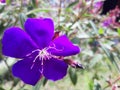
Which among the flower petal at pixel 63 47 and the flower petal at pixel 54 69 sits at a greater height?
the flower petal at pixel 63 47

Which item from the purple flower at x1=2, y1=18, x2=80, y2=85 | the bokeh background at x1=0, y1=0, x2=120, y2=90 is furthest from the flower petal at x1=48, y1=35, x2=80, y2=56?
the bokeh background at x1=0, y1=0, x2=120, y2=90

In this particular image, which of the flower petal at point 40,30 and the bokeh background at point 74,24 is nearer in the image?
the flower petal at point 40,30

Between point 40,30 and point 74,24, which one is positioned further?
point 74,24

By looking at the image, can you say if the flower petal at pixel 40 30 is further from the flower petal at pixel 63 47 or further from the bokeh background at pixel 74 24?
the bokeh background at pixel 74 24

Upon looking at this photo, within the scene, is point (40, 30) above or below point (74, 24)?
above

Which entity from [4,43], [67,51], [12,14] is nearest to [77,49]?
[67,51]

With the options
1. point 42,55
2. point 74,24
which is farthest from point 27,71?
point 74,24

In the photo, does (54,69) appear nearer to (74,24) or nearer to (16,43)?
(16,43)

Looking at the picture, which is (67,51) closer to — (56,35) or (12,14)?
(56,35)

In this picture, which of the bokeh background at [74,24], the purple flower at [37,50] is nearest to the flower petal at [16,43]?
the purple flower at [37,50]
